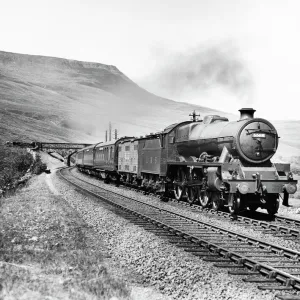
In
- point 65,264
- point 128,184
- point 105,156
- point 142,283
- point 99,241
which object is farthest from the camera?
point 105,156

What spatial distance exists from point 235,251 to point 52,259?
3.70m

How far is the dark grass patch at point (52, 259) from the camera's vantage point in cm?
626

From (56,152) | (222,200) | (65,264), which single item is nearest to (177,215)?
(222,200)

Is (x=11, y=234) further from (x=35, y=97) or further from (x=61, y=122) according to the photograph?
(x=35, y=97)

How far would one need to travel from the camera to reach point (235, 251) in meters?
8.91

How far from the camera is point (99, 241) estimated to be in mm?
10375

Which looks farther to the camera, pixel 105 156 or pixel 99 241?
pixel 105 156

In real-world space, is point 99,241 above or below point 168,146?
below

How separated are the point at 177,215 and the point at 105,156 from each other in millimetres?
20036

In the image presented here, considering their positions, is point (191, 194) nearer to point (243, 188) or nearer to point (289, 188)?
point (243, 188)

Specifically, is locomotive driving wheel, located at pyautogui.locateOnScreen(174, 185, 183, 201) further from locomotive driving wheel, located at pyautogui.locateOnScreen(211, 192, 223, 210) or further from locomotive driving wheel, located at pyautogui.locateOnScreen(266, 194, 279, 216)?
locomotive driving wheel, located at pyautogui.locateOnScreen(266, 194, 279, 216)

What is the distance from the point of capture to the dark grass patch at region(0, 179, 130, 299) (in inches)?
246

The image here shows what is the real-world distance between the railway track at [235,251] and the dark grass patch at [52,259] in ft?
6.53

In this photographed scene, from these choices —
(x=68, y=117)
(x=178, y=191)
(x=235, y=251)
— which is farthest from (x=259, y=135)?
(x=68, y=117)
